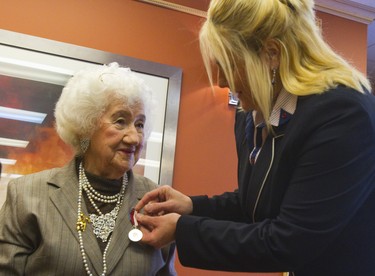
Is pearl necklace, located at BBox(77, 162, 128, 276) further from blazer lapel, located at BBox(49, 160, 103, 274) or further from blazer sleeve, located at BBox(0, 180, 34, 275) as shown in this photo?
blazer sleeve, located at BBox(0, 180, 34, 275)

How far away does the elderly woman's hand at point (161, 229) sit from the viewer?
1182 millimetres

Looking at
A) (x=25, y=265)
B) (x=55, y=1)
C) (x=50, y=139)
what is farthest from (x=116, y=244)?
(x=55, y=1)

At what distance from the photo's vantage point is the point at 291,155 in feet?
3.55

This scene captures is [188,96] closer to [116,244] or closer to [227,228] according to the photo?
[116,244]

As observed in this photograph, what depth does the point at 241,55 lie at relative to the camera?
1.17 m

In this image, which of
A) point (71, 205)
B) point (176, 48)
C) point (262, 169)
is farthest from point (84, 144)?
point (176, 48)

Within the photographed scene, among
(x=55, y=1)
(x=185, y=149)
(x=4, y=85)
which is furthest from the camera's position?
(x=185, y=149)

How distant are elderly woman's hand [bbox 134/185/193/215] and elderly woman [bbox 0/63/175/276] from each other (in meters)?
0.15

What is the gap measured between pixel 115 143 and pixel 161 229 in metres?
0.55

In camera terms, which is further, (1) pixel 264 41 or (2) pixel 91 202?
(2) pixel 91 202

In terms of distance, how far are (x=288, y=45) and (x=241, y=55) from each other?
12cm

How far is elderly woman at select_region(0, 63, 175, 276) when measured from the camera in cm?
146

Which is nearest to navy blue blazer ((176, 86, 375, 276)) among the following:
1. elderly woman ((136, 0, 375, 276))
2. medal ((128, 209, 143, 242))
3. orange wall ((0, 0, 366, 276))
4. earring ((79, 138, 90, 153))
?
elderly woman ((136, 0, 375, 276))

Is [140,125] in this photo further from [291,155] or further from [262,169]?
[291,155]
